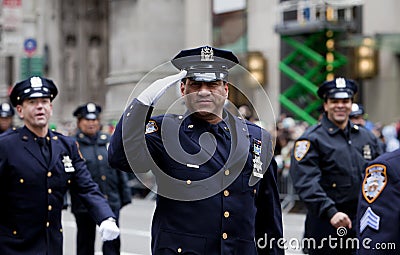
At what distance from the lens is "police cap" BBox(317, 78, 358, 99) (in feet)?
25.7

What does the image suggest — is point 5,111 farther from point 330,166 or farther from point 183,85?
point 183,85

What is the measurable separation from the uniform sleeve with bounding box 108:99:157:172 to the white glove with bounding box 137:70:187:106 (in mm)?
31

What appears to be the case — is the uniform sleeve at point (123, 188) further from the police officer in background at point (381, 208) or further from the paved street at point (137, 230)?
the police officer in background at point (381, 208)

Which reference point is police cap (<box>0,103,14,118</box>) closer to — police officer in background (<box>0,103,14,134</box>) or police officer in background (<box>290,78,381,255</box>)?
police officer in background (<box>0,103,14,134</box>)

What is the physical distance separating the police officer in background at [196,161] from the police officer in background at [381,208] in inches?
28.8

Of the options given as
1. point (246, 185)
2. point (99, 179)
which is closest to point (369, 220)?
point (246, 185)

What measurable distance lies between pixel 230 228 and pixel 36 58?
16.1 metres

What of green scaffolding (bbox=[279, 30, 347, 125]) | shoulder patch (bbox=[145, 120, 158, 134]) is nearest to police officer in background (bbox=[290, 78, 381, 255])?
shoulder patch (bbox=[145, 120, 158, 134])

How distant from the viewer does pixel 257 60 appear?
2388 cm

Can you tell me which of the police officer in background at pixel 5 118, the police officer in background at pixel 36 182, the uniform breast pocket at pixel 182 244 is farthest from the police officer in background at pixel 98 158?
the uniform breast pocket at pixel 182 244

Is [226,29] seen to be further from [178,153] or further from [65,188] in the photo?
[178,153]

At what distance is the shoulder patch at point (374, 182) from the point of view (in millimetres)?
A: 4363

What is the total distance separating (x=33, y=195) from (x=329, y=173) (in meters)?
2.80

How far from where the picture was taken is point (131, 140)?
14.9 feet
